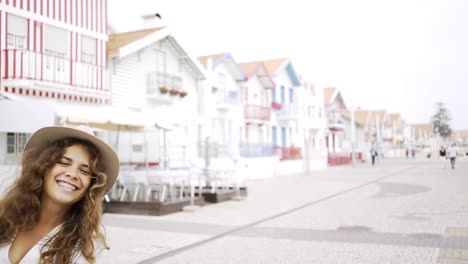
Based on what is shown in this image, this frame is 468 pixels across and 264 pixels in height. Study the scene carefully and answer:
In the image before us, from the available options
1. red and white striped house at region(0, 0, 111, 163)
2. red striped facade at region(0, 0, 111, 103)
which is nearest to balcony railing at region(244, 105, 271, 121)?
red and white striped house at region(0, 0, 111, 163)

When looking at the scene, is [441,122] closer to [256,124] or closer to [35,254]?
[256,124]

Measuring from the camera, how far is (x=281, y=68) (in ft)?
112

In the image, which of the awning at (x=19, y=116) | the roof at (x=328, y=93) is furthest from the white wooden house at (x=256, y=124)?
the roof at (x=328, y=93)

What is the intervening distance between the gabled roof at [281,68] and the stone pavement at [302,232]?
20.6 metres

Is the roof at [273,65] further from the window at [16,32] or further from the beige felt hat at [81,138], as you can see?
the beige felt hat at [81,138]

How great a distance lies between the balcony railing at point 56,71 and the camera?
43.4 ft

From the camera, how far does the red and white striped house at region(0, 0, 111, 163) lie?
1325 centimetres

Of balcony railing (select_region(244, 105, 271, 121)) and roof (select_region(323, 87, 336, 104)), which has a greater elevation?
roof (select_region(323, 87, 336, 104))

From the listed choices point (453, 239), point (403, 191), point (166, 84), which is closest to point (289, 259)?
point (453, 239)

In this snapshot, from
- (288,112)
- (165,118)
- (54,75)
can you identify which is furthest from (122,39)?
(288,112)

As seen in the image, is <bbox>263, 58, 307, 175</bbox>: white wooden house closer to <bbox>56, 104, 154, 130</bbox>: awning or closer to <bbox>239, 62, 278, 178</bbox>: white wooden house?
<bbox>239, 62, 278, 178</bbox>: white wooden house

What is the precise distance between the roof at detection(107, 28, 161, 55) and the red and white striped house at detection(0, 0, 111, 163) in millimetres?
912

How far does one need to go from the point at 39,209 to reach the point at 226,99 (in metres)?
24.4

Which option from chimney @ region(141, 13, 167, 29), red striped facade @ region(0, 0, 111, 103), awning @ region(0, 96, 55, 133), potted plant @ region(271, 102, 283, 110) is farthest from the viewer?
potted plant @ region(271, 102, 283, 110)
